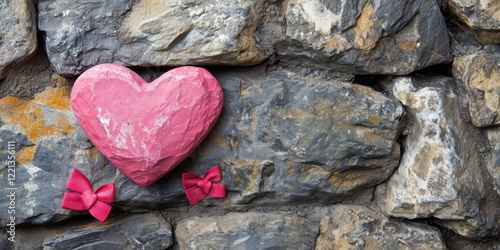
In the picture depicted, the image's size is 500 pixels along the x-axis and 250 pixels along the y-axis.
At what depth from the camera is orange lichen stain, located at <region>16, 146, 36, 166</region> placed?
118cm

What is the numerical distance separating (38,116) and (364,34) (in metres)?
0.68

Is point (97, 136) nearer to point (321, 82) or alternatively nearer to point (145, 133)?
point (145, 133)

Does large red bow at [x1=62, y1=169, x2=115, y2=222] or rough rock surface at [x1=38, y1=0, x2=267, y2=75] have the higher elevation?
rough rock surface at [x1=38, y1=0, x2=267, y2=75]

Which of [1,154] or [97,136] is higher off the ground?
[97,136]

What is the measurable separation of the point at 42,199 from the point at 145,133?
0.87 ft

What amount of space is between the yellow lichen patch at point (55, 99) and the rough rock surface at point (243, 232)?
1.16 feet

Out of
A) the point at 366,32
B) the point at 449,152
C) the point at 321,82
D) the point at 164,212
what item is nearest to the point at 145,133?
the point at 164,212

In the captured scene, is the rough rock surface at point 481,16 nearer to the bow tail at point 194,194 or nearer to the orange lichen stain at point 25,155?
the bow tail at point 194,194

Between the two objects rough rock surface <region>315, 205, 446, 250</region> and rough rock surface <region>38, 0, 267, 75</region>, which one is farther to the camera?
rough rock surface <region>315, 205, 446, 250</region>

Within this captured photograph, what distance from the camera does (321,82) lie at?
1208 millimetres

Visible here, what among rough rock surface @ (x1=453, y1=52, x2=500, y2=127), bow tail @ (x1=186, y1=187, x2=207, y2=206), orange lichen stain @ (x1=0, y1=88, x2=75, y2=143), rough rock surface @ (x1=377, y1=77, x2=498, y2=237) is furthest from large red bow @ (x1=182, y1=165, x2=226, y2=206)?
rough rock surface @ (x1=453, y1=52, x2=500, y2=127)

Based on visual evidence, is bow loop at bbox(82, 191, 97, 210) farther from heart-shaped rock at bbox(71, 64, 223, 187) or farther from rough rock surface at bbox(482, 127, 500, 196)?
rough rock surface at bbox(482, 127, 500, 196)

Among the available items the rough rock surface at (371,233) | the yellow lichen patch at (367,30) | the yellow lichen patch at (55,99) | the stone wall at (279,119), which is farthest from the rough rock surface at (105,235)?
the yellow lichen patch at (367,30)

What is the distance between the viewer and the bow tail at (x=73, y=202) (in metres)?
1.16
